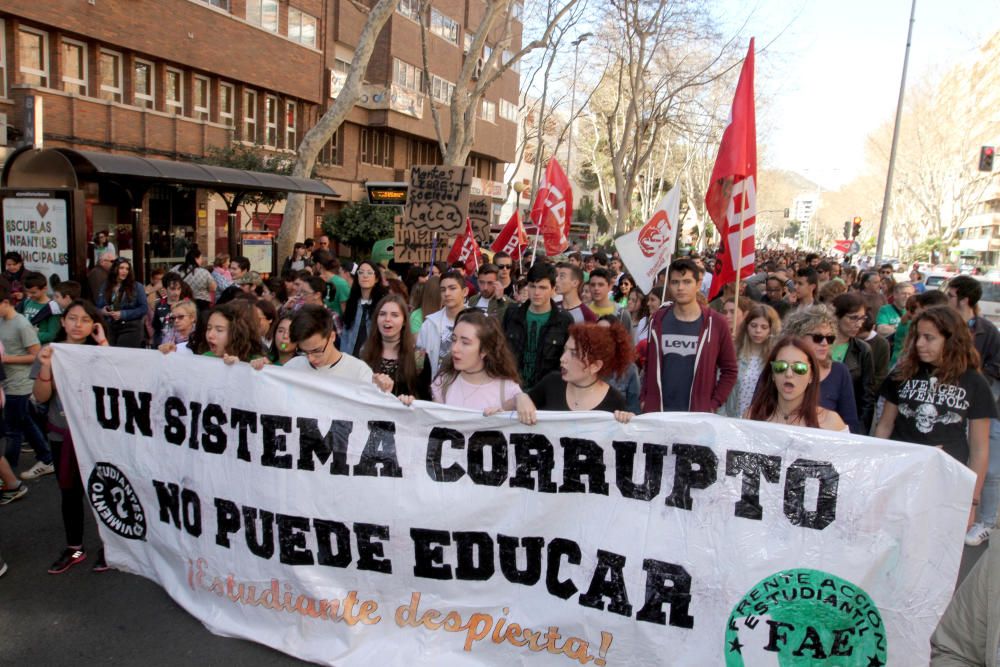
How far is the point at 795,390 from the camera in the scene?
150 inches

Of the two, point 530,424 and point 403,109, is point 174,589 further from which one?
point 403,109

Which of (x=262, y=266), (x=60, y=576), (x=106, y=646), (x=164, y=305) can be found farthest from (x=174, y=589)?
(x=262, y=266)

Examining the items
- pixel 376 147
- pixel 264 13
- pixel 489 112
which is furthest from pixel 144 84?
pixel 489 112

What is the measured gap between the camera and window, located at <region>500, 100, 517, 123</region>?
47.6m

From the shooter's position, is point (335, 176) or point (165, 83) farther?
point (335, 176)

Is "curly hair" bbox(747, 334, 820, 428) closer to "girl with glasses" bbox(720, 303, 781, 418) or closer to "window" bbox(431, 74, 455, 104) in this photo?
"girl with glasses" bbox(720, 303, 781, 418)

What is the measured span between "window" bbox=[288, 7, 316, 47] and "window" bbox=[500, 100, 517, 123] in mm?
18979

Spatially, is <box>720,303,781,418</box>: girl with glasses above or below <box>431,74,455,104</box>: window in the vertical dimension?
below

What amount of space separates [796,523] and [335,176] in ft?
102

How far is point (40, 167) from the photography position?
12250 mm

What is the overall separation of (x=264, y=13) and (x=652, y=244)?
22.9 m

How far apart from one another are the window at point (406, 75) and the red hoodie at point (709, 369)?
3135cm

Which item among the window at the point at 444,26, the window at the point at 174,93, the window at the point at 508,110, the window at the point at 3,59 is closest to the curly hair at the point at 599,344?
the window at the point at 3,59

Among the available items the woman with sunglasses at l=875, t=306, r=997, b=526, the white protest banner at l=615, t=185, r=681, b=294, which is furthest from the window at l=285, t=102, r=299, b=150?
the woman with sunglasses at l=875, t=306, r=997, b=526
